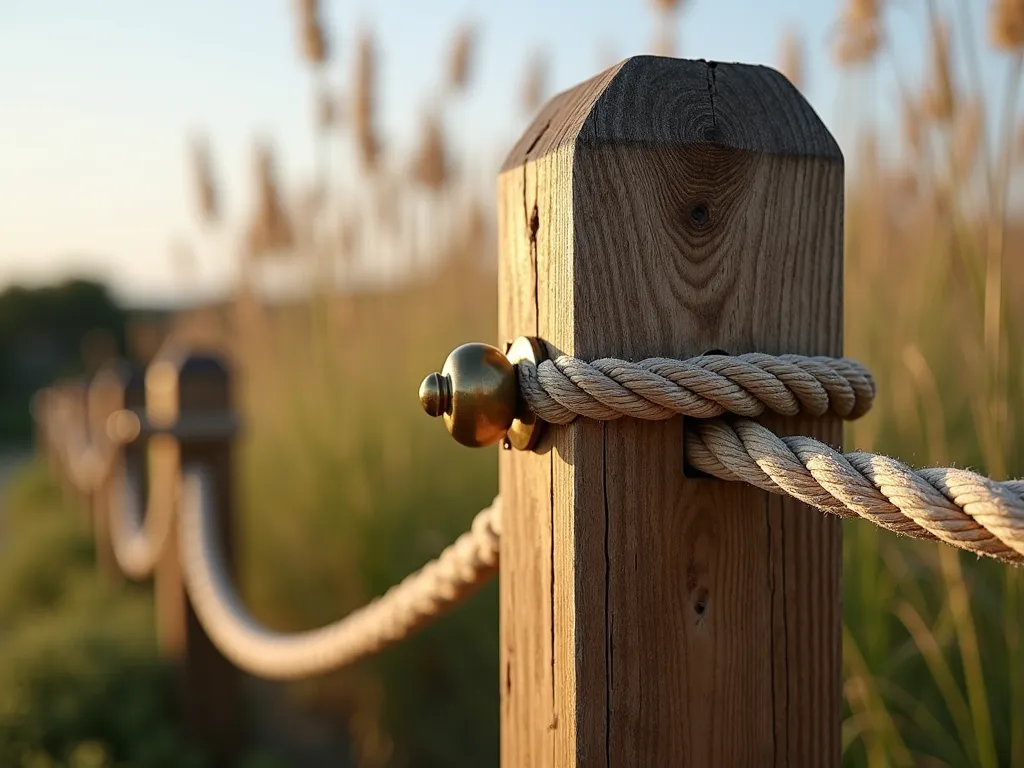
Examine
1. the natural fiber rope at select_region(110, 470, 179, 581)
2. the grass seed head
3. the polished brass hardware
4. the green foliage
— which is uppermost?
the grass seed head

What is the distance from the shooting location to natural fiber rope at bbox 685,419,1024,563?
1.93ft

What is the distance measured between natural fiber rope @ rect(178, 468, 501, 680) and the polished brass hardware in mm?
227

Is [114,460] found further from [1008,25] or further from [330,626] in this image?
[1008,25]

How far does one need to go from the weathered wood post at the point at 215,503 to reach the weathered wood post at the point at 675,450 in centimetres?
181

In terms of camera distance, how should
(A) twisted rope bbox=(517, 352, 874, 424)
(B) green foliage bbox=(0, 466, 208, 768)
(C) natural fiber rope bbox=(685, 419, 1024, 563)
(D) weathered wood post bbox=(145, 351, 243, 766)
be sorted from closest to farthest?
(C) natural fiber rope bbox=(685, 419, 1024, 563) < (A) twisted rope bbox=(517, 352, 874, 424) < (B) green foliage bbox=(0, 466, 208, 768) < (D) weathered wood post bbox=(145, 351, 243, 766)

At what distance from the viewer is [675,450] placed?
2.56ft

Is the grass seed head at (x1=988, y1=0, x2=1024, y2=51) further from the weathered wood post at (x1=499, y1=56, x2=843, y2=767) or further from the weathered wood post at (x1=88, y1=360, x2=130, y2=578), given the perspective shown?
the weathered wood post at (x1=88, y1=360, x2=130, y2=578)

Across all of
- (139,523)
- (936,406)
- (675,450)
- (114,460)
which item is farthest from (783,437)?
(114,460)

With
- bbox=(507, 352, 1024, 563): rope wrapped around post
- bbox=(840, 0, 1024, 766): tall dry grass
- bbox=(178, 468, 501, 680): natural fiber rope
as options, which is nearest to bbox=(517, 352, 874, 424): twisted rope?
bbox=(507, 352, 1024, 563): rope wrapped around post

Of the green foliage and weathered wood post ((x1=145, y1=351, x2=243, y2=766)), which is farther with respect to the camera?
weathered wood post ((x1=145, y1=351, x2=243, y2=766))

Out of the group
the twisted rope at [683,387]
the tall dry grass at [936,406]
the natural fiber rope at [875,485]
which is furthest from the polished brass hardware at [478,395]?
the tall dry grass at [936,406]

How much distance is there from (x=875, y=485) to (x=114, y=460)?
3.51m

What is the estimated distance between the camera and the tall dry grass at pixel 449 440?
62.4 inches

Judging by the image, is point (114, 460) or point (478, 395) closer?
point (478, 395)
